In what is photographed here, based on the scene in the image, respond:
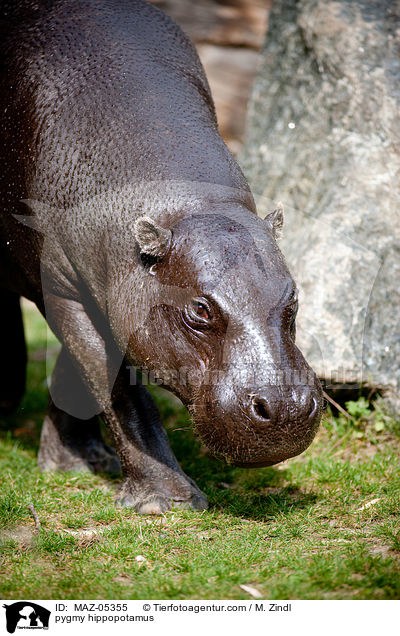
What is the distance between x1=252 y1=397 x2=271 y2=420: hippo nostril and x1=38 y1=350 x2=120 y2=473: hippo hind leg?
7.03ft

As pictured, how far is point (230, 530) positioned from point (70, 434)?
6.18 ft

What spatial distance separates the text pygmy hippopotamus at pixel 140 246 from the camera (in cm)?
427

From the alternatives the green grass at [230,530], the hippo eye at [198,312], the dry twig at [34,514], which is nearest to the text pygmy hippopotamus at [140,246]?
the hippo eye at [198,312]

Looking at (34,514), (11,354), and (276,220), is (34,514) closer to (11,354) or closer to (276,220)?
(276,220)

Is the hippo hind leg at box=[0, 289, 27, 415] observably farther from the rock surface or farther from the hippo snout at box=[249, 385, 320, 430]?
the rock surface

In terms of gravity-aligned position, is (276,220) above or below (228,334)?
above

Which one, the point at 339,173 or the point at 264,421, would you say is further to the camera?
the point at 339,173

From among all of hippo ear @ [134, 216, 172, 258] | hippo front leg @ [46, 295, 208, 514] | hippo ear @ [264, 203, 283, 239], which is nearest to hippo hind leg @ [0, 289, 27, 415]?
hippo front leg @ [46, 295, 208, 514]
